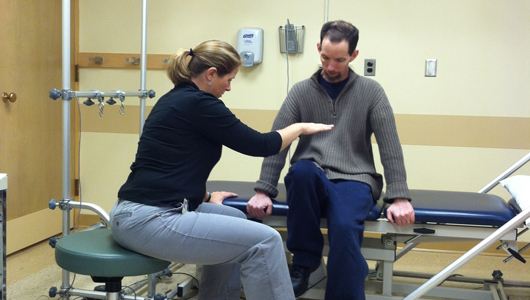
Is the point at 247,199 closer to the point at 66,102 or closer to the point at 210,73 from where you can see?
the point at 210,73

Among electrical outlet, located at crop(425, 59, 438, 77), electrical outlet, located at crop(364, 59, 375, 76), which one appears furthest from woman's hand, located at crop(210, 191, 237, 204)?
electrical outlet, located at crop(425, 59, 438, 77)

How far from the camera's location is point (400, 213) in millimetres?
1987

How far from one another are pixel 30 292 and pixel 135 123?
4.69 ft

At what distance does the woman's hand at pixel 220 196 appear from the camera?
2.14 metres

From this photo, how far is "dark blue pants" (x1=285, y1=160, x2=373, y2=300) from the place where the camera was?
5.96 ft

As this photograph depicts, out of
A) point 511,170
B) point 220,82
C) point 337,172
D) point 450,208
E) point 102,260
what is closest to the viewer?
point 102,260

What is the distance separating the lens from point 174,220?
5.10ft

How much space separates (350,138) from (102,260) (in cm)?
116

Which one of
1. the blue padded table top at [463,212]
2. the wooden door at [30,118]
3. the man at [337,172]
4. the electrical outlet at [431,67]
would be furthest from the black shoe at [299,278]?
the wooden door at [30,118]

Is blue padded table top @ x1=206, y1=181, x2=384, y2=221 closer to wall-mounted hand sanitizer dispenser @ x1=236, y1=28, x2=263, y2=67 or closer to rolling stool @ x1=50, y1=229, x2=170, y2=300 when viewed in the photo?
rolling stool @ x1=50, y1=229, x2=170, y2=300

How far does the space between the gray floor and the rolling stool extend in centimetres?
90

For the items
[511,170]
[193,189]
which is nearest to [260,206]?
[193,189]

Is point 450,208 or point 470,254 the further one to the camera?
point 450,208

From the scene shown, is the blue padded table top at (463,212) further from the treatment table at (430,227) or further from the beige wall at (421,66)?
the beige wall at (421,66)
